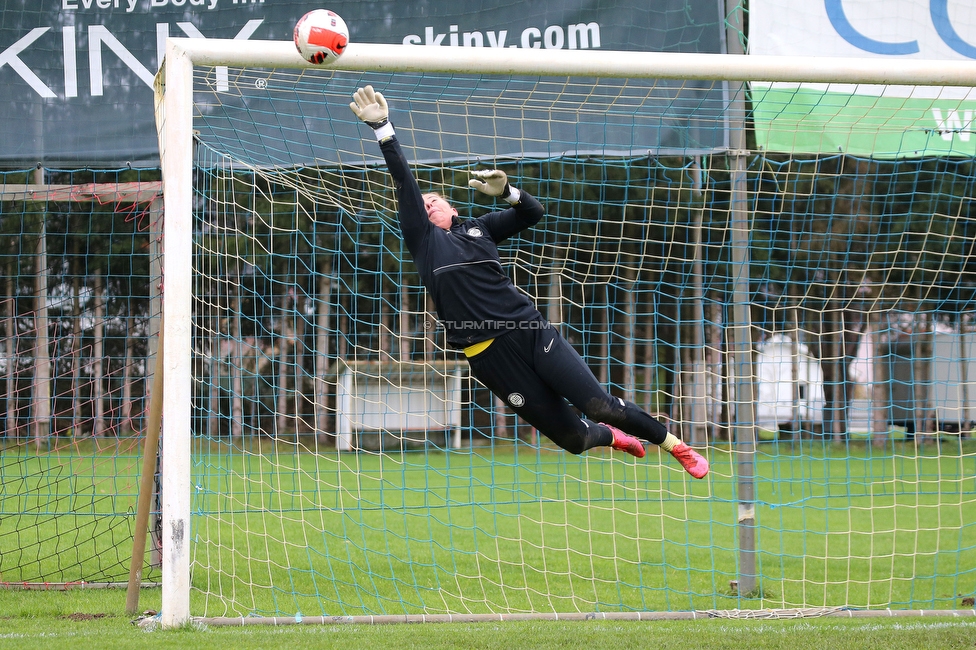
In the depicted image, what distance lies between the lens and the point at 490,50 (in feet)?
16.5

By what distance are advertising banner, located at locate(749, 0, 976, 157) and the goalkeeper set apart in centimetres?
289

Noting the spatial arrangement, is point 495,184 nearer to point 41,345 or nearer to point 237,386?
point 237,386

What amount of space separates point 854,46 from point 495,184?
364 centimetres

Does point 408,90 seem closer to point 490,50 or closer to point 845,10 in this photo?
point 490,50

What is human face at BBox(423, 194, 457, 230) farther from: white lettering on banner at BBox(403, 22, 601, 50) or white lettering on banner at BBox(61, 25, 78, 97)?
white lettering on banner at BBox(61, 25, 78, 97)

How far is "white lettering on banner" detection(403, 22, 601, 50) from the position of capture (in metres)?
6.72

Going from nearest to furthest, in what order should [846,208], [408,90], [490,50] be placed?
1. [490,50]
2. [408,90]
3. [846,208]

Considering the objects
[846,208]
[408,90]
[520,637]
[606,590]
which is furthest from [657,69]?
[846,208]

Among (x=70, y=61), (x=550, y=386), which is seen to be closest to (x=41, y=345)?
(x=70, y=61)

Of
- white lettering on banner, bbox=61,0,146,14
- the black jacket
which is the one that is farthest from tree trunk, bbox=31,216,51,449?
the black jacket

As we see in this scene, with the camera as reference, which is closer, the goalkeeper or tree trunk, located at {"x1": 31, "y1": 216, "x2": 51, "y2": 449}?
the goalkeeper

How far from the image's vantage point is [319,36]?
4457 mm

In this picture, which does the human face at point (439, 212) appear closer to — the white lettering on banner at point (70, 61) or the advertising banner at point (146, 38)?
A: the advertising banner at point (146, 38)

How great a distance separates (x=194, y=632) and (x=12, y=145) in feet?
14.4
